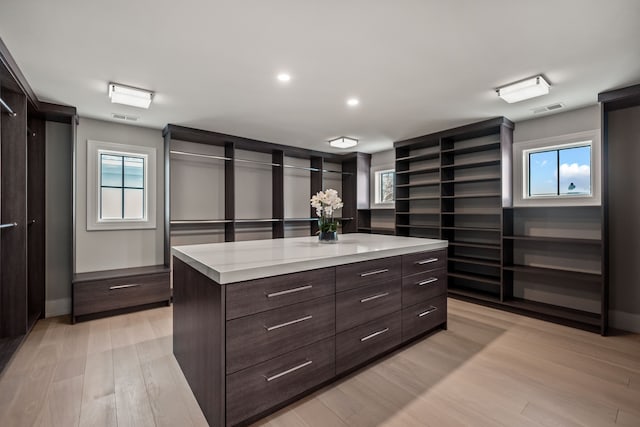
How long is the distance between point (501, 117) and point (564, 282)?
2104 millimetres

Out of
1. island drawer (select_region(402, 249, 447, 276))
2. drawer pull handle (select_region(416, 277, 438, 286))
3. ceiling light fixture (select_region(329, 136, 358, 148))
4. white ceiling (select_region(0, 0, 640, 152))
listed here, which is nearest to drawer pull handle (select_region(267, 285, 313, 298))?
island drawer (select_region(402, 249, 447, 276))

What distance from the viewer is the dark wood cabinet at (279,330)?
1583mm

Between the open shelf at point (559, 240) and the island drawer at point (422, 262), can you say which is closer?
the island drawer at point (422, 262)

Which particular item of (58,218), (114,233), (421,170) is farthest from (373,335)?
(58,218)

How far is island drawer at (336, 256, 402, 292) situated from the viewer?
2.08 m

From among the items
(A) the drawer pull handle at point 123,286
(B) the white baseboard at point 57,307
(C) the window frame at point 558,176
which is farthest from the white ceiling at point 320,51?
(B) the white baseboard at point 57,307

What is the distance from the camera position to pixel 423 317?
9.07ft

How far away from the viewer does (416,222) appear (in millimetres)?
5164

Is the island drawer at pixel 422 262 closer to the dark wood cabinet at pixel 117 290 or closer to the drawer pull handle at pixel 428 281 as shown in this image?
the drawer pull handle at pixel 428 281

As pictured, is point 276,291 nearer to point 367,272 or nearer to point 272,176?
point 367,272

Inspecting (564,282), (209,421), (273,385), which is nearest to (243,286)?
(273,385)

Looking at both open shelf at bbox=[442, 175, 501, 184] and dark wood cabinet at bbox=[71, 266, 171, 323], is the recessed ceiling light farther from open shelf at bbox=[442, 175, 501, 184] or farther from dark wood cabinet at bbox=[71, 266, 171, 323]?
dark wood cabinet at bbox=[71, 266, 171, 323]

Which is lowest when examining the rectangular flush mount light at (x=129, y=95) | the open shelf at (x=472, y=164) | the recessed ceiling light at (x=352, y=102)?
the open shelf at (x=472, y=164)

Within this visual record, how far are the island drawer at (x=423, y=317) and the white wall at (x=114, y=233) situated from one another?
3.43 m
